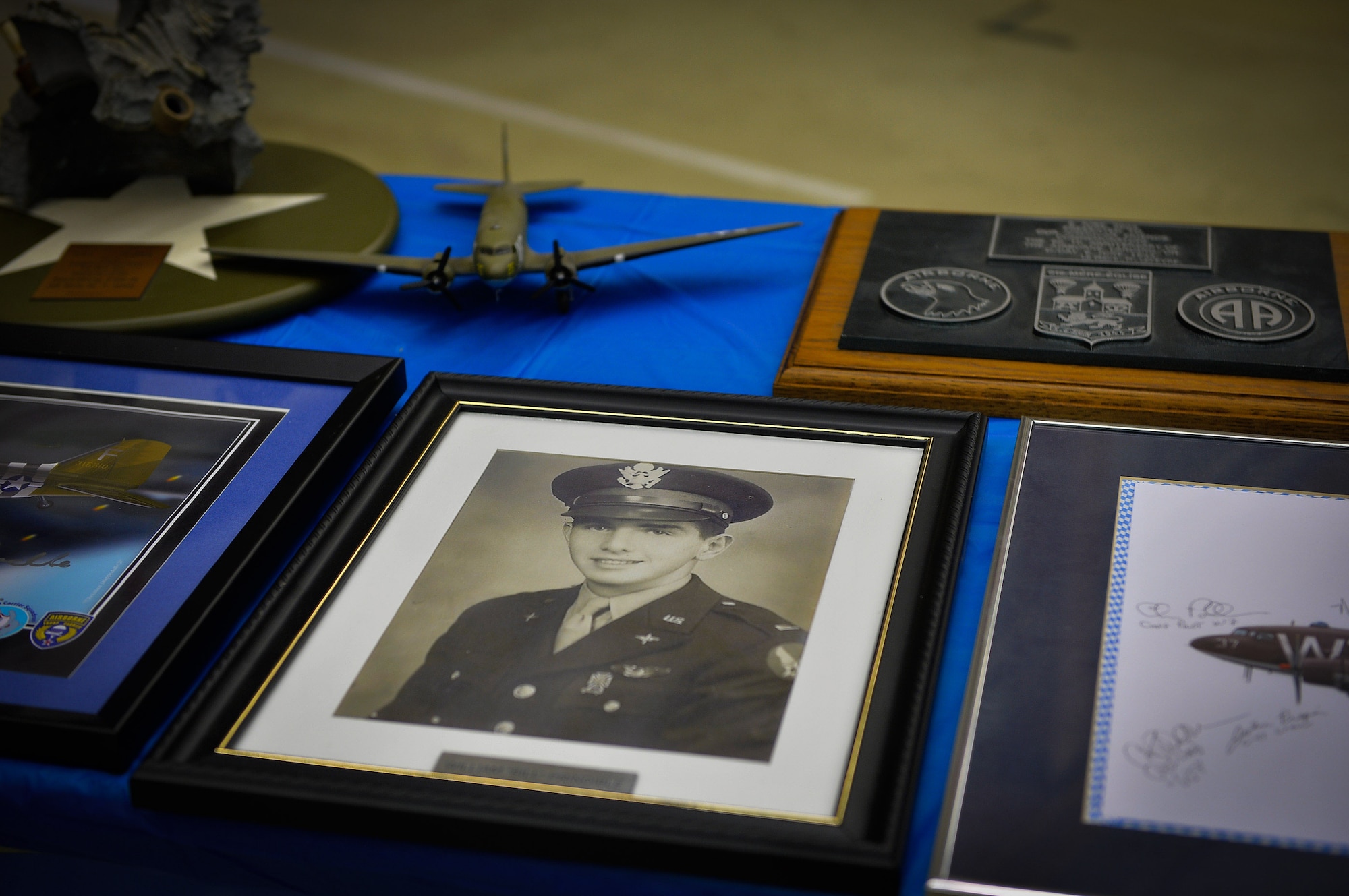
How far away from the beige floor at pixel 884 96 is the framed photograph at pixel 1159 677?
8.59 ft

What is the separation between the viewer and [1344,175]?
3.66m

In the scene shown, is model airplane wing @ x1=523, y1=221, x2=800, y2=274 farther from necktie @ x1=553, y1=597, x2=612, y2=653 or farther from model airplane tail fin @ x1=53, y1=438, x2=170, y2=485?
necktie @ x1=553, y1=597, x2=612, y2=653

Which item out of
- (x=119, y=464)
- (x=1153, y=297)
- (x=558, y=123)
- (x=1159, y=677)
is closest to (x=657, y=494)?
(x=1159, y=677)

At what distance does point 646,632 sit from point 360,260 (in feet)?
2.78

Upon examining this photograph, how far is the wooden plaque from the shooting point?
123 cm

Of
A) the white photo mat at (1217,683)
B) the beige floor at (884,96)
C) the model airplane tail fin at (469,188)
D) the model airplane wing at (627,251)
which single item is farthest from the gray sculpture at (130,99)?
the beige floor at (884,96)

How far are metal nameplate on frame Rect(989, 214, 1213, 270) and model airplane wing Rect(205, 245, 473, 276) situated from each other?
29.6 inches

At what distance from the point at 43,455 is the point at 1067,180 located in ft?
11.0

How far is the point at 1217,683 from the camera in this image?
0.91m

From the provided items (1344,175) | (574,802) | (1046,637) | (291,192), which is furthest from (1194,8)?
(574,802)

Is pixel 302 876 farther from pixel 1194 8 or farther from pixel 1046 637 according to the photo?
pixel 1194 8
